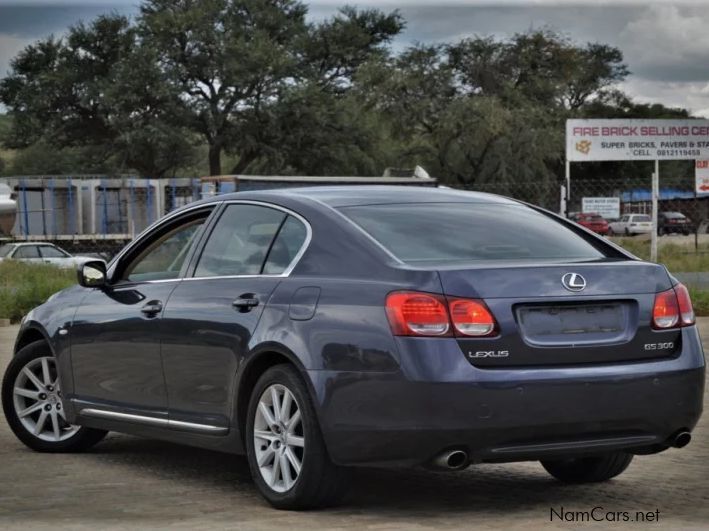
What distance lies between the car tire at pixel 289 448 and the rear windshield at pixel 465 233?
2.54 feet

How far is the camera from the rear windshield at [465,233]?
6387mm

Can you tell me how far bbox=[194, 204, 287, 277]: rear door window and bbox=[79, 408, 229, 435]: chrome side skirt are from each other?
2.45ft

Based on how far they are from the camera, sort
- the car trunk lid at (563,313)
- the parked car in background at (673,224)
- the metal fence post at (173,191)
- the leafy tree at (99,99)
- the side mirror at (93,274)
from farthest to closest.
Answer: the leafy tree at (99,99) → the parked car in background at (673,224) → the metal fence post at (173,191) → the side mirror at (93,274) → the car trunk lid at (563,313)

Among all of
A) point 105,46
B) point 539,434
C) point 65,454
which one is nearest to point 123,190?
point 105,46

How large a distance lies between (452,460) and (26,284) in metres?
17.5

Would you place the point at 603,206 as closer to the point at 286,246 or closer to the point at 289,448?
the point at 286,246

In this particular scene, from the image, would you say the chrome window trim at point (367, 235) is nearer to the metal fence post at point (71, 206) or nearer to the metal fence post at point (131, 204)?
the metal fence post at point (131, 204)

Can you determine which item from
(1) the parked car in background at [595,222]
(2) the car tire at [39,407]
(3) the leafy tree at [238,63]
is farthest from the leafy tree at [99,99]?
(2) the car tire at [39,407]

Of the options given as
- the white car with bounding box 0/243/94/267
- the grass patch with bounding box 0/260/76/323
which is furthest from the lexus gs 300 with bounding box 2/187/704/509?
the white car with bounding box 0/243/94/267

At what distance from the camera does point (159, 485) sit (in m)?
7.21

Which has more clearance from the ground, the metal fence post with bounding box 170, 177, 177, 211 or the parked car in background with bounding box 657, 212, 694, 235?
the metal fence post with bounding box 170, 177, 177, 211

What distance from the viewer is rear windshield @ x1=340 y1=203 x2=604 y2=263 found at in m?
6.39

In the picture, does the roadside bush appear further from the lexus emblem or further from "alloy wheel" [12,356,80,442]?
the lexus emblem

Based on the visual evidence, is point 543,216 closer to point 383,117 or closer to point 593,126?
point 593,126
